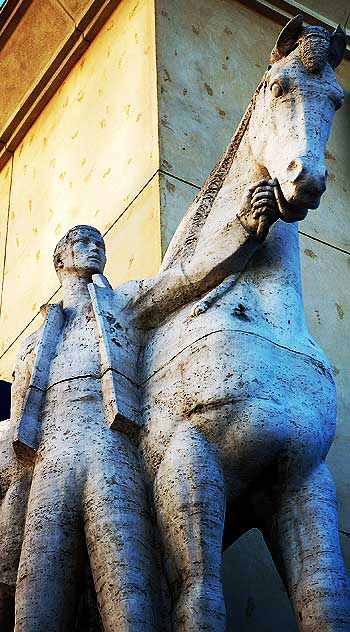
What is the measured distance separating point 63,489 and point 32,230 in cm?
498

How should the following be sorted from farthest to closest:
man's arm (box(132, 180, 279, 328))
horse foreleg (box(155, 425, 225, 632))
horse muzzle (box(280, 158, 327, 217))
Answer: man's arm (box(132, 180, 279, 328)), horse muzzle (box(280, 158, 327, 217)), horse foreleg (box(155, 425, 225, 632))

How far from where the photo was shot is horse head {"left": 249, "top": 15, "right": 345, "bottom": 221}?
4.70 meters

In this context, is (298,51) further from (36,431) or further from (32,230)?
(32,230)

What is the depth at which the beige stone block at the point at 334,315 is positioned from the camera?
7000 mm

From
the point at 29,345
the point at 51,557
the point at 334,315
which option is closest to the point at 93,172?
the point at 334,315

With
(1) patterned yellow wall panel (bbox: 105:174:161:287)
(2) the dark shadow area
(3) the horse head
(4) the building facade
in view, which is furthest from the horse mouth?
(2) the dark shadow area

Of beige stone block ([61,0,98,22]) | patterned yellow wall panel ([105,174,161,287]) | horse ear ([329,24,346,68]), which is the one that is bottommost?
horse ear ([329,24,346,68])

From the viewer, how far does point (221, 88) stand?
861 cm

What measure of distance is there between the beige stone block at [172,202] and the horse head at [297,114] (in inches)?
79.0

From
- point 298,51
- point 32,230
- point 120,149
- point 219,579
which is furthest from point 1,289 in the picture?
point 219,579

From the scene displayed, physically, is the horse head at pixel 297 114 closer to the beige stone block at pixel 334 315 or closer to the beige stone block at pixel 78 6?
the beige stone block at pixel 334 315

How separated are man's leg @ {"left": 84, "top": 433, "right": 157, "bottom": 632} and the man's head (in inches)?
44.1

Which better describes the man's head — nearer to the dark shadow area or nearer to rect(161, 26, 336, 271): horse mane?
rect(161, 26, 336, 271): horse mane

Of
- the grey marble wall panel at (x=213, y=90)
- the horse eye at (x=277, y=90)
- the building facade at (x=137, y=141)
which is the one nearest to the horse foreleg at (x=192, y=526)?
the horse eye at (x=277, y=90)
